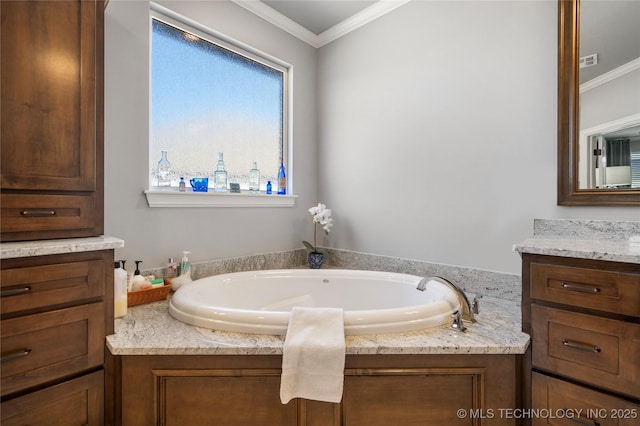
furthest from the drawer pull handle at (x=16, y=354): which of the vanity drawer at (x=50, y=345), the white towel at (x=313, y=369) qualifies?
the white towel at (x=313, y=369)

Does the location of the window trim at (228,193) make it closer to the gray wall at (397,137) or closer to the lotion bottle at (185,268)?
the gray wall at (397,137)

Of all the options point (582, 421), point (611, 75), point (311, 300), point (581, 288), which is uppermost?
point (611, 75)

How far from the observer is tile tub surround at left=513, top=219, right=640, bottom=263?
110cm

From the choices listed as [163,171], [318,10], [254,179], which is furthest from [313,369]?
[318,10]

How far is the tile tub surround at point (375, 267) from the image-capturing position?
5.82ft

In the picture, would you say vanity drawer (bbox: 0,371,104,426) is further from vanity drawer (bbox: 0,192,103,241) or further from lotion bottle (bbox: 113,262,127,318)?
vanity drawer (bbox: 0,192,103,241)

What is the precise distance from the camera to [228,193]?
83.2 inches

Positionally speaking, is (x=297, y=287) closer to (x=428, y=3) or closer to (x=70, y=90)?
(x=70, y=90)

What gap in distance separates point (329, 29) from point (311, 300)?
2.20 meters

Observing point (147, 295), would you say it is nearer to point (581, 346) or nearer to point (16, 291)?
point (16, 291)

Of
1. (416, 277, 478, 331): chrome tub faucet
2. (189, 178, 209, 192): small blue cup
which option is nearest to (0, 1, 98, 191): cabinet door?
(189, 178, 209, 192): small blue cup

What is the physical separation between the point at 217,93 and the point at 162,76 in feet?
1.23

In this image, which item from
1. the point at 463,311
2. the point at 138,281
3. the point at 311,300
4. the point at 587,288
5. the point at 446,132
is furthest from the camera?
the point at 311,300

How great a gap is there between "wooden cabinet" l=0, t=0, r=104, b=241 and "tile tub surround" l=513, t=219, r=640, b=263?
1799mm
